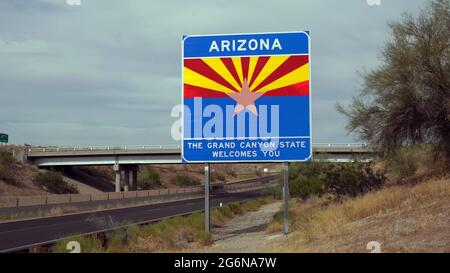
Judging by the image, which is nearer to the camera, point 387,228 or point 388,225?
point 387,228

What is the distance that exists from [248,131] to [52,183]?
204 feet

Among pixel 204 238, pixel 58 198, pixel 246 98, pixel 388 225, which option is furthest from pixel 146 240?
pixel 58 198

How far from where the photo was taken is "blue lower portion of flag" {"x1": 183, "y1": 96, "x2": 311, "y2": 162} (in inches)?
664

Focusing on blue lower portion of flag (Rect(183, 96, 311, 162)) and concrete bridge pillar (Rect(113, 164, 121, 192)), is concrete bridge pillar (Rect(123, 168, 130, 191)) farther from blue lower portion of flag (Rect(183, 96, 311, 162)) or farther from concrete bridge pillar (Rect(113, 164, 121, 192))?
blue lower portion of flag (Rect(183, 96, 311, 162))

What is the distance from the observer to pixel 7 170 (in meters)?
69.4

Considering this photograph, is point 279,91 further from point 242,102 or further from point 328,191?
point 328,191

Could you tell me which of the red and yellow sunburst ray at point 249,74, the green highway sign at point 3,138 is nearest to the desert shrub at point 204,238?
the red and yellow sunburst ray at point 249,74

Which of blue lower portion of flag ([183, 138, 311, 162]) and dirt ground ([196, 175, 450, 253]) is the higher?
blue lower portion of flag ([183, 138, 311, 162])

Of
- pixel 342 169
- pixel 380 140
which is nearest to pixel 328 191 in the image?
pixel 342 169

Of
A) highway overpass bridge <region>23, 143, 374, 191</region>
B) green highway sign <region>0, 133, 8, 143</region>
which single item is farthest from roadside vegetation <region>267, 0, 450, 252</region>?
green highway sign <region>0, 133, 8, 143</region>

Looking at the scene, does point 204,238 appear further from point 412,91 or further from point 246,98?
point 412,91

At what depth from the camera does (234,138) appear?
17250mm

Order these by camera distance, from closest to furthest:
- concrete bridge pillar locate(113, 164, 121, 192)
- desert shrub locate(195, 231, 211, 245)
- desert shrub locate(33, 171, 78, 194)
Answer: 1. desert shrub locate(195, 231, 211, 245)
2. desert shrub locate(33, 171, 78, 194)
3. concrete bridge pillar locate(113, 164, 121, 192)

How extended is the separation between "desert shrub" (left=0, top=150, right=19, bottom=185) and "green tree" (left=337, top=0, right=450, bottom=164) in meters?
53.6
